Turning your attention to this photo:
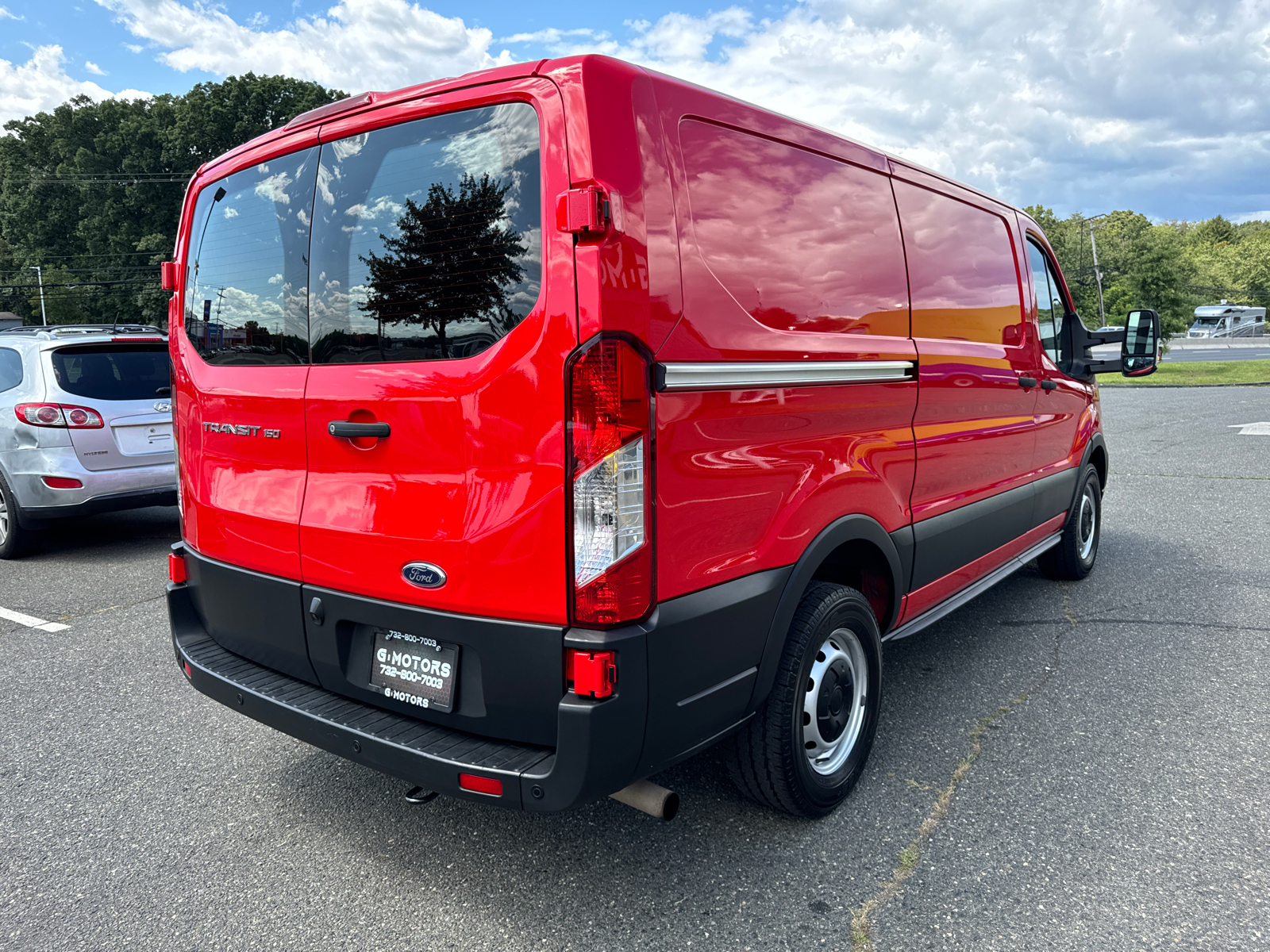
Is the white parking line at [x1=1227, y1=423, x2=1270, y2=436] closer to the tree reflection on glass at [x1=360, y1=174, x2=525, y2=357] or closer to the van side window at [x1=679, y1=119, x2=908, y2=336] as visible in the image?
the van side window at [x1=679, y1=119, x2=908, y2=336]

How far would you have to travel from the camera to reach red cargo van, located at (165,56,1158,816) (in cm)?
202

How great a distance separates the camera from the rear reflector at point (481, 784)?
2059 millimetres

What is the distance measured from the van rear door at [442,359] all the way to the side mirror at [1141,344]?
14.2 ft

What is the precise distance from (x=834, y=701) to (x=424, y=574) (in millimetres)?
1422

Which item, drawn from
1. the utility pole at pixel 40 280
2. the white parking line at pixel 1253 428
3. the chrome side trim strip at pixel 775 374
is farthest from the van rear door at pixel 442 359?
the utility pole at pixel 40 280

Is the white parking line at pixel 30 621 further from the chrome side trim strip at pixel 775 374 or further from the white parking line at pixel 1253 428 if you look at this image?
the white parking line at pixel 1253 428

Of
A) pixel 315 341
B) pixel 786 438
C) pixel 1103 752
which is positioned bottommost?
pixel 1103 752

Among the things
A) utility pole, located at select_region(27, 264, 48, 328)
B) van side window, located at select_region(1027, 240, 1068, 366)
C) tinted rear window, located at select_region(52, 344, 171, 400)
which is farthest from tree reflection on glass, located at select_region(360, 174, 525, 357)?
utility pole, located at select_region(27, 264, 48, 328)

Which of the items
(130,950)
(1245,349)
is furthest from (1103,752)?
(1245,349)

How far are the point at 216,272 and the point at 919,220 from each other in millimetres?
2543

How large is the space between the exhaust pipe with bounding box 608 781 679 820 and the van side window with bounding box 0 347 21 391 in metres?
6.18

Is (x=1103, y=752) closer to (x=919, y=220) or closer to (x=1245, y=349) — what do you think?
(x=919, y=220)

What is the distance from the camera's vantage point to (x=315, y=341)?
8.22 ft

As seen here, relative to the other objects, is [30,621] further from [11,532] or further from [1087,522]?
[1087,522]
